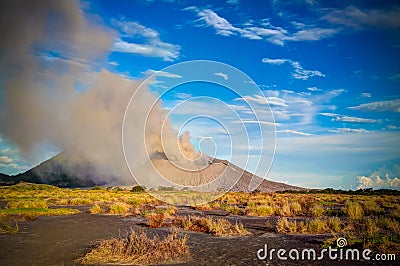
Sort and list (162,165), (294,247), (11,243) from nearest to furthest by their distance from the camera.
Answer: (294,247) → (11,243) → (162,165)

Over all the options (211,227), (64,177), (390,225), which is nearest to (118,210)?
(211,227)

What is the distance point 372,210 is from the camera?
2667 centimetres

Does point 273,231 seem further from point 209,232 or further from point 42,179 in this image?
point 42,179

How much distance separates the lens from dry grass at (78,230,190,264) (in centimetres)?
1068

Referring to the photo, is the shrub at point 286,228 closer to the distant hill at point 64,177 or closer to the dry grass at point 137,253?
the dry grass at point 137,253

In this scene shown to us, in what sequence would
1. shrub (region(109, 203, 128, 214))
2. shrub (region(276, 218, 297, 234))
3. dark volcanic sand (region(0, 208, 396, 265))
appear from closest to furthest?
dark volcanic sand (region(0, 208, 396, 265))
shrub (region(276, 218, 297, 234))
shrub (region(109, 203, 128, 214))

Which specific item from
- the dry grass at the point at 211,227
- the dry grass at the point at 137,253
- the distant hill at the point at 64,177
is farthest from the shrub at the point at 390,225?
the distant hill at the point at 64,177

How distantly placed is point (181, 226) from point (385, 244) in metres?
11.4

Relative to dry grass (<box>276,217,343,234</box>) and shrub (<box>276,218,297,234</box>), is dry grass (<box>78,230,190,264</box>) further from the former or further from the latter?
dry grass (<box>276,217,343,234</box>)

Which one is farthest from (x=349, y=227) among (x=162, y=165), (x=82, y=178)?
(x=82, y=178)

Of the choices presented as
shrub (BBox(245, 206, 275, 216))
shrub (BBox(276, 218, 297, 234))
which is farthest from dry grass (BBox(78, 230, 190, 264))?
shrub (BBox(245, 206, 275, 216))

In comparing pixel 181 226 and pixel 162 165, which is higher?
pixel 162 165

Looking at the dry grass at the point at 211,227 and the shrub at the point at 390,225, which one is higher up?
the shrub at the point at 390,225

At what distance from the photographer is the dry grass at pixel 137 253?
1068 centimetres
